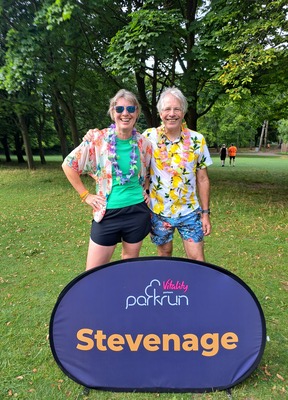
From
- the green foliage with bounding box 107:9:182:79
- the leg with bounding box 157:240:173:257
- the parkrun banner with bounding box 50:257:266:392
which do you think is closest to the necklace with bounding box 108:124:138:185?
the parkrun banner with bounding box 50:257:266:392

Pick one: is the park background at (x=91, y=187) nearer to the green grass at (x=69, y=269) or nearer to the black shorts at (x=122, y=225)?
the green grass at (x=69, y=269)

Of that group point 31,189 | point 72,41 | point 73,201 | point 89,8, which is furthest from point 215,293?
point 31,189

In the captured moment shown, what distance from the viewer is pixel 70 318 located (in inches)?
87.0

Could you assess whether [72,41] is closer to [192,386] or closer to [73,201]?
[73,201]

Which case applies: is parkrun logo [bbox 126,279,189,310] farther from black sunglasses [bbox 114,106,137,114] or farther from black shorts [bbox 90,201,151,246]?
black sunglasses [bbox 114,106,137,114]

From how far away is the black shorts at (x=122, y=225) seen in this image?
2338mm

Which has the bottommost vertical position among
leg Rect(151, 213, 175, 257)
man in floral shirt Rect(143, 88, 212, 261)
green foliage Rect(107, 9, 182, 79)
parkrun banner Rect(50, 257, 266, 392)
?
parkrun banner Rect(50, 257, 266, 392)

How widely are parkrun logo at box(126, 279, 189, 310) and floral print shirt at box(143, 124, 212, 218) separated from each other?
1.86 ft

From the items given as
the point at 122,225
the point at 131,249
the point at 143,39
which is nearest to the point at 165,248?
the point at 131,249

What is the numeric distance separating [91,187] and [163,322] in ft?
31.1

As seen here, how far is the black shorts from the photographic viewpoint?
234cm

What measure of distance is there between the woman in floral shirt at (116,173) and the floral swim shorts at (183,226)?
166mm

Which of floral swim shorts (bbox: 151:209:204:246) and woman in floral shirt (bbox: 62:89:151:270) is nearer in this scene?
woman in floral shirt (bbox: 62:89:151:270)

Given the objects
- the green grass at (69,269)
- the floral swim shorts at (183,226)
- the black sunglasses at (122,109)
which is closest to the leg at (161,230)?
the floral swim shorts at (183,226)
